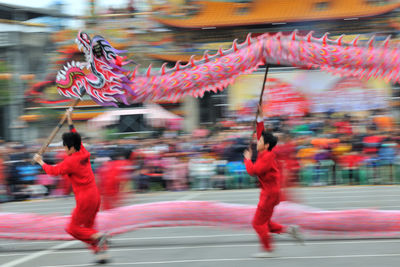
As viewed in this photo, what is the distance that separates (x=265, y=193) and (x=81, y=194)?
6.90 ft

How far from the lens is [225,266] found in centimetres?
680

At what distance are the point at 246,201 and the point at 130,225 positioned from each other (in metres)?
5.13

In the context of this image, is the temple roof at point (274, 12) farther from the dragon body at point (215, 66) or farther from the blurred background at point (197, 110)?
the dragon body at point (215, 66)

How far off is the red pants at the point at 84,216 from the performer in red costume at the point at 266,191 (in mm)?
1816

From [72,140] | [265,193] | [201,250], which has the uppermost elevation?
[72,140]

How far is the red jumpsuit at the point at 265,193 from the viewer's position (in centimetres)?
712

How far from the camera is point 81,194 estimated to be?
702 cm

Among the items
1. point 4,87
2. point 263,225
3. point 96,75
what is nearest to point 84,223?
point 96,75

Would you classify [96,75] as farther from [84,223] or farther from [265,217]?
[265,217]

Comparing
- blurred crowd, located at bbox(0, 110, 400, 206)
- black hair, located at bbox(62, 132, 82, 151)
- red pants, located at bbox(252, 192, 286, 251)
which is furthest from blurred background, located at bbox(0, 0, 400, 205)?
red pants, located at bbox(252, 192, 286, 251)

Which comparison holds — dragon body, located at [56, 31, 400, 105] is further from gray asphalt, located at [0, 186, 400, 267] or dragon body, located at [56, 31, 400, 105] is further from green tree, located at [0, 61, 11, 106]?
green tree, located at [0, 61, 11, 106]

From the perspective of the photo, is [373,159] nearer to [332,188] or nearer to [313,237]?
[332,188]

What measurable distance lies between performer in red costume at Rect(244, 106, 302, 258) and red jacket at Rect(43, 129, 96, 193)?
1832 mm

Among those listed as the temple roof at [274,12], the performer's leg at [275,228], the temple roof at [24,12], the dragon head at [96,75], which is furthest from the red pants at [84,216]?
the temple roof at [24,12]
